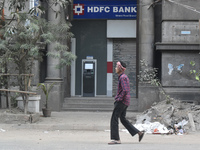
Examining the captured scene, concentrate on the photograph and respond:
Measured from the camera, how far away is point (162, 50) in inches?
596

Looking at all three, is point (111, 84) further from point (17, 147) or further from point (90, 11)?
point (17, 147)

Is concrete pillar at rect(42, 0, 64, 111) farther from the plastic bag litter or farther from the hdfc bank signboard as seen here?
the plastic bag litter

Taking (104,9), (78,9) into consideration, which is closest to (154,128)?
(104,9)

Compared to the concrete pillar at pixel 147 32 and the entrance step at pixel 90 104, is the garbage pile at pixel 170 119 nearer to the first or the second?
the concrete pillar at pixel 147 32

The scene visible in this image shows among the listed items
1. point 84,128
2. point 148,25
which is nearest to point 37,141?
point 84,128

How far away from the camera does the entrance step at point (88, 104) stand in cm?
1584

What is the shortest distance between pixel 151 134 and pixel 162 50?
5627mm

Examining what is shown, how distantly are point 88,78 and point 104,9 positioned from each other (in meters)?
→ 3.41

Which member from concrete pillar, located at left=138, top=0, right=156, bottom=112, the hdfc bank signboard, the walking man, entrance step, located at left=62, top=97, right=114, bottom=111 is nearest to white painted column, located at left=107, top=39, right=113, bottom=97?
the hdfc bank signboard

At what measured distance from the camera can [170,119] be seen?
1105 cm

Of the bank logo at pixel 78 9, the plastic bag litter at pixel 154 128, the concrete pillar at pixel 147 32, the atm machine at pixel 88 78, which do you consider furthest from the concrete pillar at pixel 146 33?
the plastic bag litter at pixel 154 128

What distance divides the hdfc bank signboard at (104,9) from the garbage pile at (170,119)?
22.6 feet

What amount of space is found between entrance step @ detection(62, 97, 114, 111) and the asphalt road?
4.86 meters

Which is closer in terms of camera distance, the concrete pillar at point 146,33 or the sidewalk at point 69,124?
the sidewalk at point 69,124
